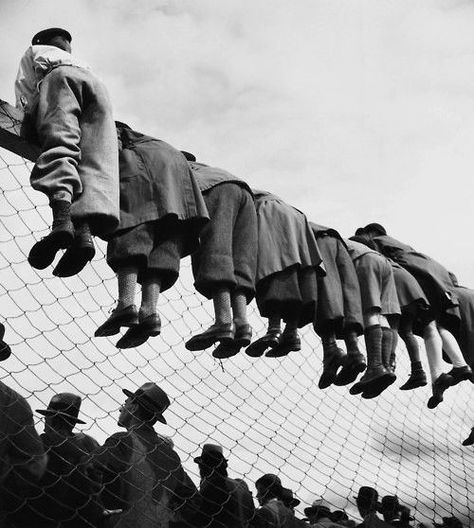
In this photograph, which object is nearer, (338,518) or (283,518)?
(283,518)

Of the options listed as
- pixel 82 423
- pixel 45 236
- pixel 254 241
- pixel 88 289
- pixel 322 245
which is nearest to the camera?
pixel 45 236

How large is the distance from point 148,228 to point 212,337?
1.94ft

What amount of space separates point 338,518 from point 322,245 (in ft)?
5.87

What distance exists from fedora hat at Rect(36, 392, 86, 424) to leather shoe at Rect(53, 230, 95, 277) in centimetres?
76

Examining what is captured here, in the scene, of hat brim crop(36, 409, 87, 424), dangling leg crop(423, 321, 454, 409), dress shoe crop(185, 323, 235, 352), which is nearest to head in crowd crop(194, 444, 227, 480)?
dress shoe crop(185, 323, 235, 352)

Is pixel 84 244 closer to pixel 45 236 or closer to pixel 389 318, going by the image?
pixel 45 236

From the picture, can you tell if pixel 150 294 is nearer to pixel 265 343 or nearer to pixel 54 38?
pixel 265 343

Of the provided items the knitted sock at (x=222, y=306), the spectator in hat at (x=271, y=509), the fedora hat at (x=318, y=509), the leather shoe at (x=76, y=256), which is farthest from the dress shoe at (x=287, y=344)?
the leather shoe at (x=76, y=256)

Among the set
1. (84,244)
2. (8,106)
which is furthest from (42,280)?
(8,106)

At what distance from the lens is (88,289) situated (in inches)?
153

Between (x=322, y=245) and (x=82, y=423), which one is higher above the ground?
(x=322, y=245)

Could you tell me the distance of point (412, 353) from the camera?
594cm

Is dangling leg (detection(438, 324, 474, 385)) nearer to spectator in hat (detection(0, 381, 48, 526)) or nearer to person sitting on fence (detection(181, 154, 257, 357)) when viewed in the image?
person sitting on fence (detection(181, 154, 257, 357))

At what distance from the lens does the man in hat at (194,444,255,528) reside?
4.21 m
